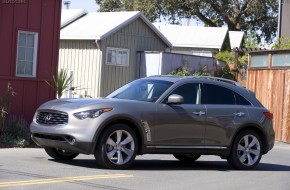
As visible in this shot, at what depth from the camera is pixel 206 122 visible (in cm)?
1217

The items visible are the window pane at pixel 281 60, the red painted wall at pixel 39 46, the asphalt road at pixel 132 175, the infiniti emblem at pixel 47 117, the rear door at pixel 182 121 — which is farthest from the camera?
the window pane at pixel 281 60

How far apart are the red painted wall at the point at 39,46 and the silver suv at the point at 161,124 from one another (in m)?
4.68

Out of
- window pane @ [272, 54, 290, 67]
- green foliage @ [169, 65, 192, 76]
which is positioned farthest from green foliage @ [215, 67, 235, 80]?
window pane @ [272, 54, 290, 67]

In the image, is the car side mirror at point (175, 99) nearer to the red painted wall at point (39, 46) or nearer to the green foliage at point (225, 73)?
the red painted wall at point (39, 46)

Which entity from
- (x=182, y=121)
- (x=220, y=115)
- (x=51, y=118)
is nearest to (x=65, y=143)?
(x=51, y=118)

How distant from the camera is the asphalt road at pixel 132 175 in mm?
9578

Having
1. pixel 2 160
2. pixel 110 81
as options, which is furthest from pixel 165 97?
pixel 110 81

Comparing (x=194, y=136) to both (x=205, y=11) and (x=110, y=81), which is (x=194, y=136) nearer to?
(x=110, y=81)

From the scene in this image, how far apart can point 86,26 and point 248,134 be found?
1698 centimetres

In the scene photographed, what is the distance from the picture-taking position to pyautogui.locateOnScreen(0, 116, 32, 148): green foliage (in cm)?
1448

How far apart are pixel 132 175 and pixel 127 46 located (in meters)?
17.8

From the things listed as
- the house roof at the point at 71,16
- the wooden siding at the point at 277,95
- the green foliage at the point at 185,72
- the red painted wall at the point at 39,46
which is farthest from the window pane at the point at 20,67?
the house roof at the point at 71,16

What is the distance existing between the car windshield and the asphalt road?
127 cm

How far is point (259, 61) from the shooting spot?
2327 cm
